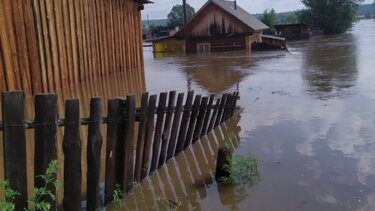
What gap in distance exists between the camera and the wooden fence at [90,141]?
419cm

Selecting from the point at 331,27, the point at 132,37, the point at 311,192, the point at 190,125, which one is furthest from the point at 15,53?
the point at 331,27

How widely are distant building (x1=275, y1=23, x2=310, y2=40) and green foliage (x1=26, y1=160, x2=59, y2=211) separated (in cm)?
5523

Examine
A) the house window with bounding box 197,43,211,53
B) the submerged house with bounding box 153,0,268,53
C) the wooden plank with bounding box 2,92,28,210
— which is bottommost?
the wooden plank with bounding box 2,92,28,210

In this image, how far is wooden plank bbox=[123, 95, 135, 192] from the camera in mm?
5203

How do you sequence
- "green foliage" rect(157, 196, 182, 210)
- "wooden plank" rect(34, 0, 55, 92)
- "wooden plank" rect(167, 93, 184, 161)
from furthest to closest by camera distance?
"wooden plank" rect(34, 0, 55, 92), "wooden plank" rect(167, 93, 184, 161), "green foliage" rect(157, 196, 182, 210)

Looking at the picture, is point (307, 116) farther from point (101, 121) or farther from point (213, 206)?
point (101, 121)

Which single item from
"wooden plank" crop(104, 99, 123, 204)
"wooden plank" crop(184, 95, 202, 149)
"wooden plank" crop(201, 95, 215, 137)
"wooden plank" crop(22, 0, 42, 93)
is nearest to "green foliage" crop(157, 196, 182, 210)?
"wooden plank" crop(104, 99, 123, 204)

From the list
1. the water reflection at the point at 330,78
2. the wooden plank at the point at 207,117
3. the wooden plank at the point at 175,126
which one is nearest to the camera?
the wooden plank at the point at 175,126

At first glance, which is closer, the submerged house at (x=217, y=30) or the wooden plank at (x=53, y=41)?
the wooden plank at (x=53, y=41)

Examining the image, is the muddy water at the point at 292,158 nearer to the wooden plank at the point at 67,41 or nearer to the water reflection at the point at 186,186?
the water reflection at the point at 186,186

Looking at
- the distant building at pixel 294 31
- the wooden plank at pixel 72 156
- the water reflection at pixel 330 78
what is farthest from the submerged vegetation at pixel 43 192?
the distant building at pixel 294 31

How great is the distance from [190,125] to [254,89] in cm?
838

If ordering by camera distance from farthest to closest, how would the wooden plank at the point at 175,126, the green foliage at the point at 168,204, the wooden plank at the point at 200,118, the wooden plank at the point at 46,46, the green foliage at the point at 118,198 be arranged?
the wooden plank at the point at 46,46 < the wooden plank at the point at 200,118 < the wooden plank at the point at 175,126 < the green foliage at the point at 168,204 < the green foliage at the point at 118,198

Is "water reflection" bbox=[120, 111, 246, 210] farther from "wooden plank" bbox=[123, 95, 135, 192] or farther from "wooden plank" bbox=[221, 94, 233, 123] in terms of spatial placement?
"wooden plank" bbox=[221, 94, 233, 123]
